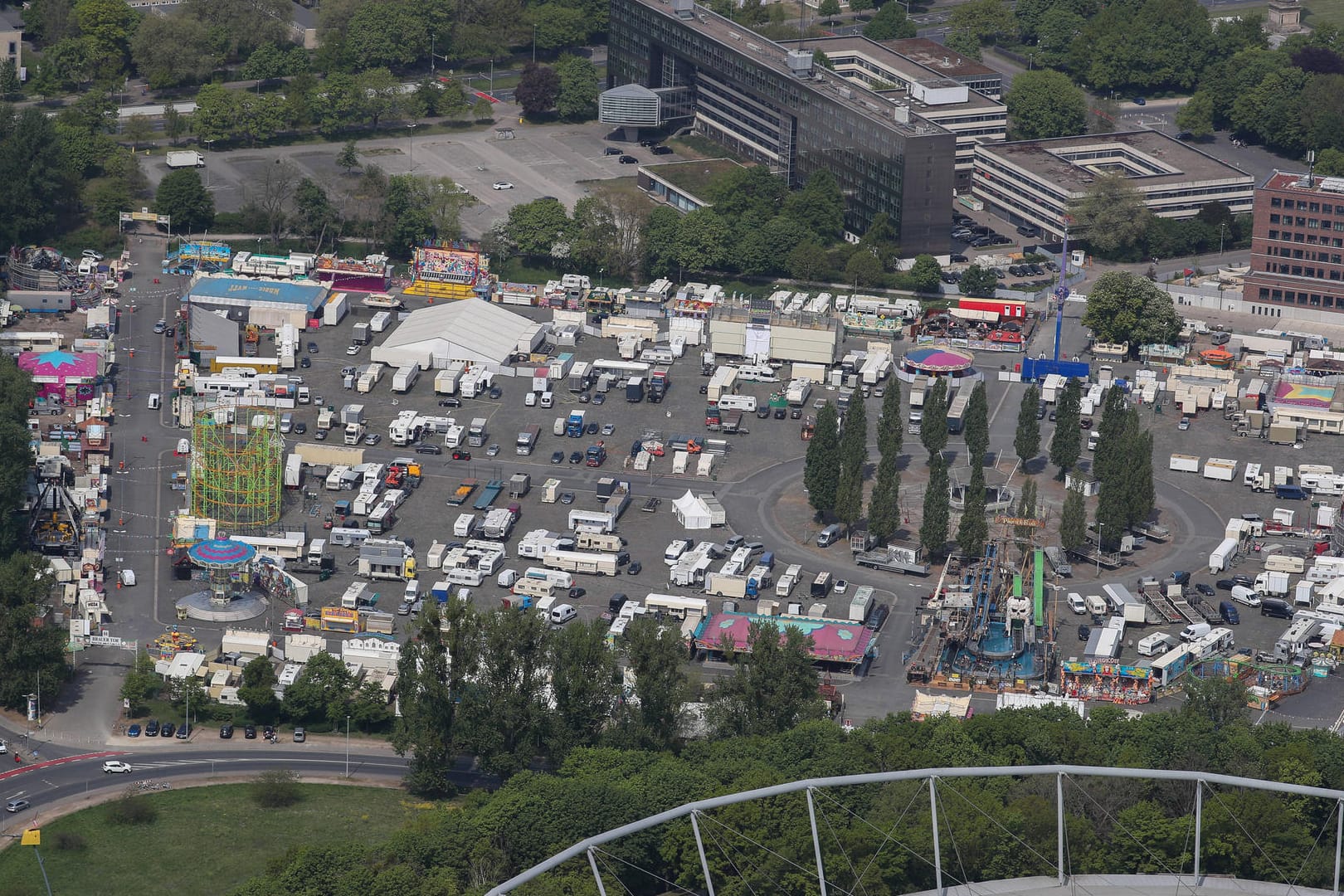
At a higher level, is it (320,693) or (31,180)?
(31,180)

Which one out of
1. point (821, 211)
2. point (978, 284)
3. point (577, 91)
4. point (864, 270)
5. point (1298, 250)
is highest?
point (1298, 250)

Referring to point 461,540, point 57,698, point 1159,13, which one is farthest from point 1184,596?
point 1159,13

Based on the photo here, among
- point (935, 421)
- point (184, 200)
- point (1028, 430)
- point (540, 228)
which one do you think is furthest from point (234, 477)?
point (184, 200)

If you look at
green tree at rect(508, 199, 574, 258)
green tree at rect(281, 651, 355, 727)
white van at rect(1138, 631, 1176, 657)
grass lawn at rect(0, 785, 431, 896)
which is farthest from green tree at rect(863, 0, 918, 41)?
grass lawn at rect(0, 785, 431, 896)

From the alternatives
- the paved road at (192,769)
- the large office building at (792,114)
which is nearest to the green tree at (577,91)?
the large office building at (792,114)

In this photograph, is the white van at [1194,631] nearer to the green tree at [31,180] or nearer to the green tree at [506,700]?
the green tree at [506,700]

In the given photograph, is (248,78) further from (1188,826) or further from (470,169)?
(1188,826)

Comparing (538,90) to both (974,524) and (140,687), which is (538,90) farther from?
(140,687)
